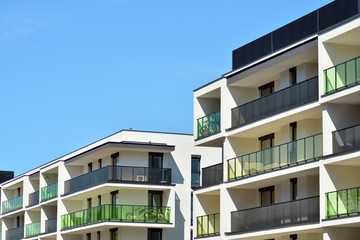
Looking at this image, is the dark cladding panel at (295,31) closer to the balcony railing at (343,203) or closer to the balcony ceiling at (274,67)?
the balcony ceiling at (274,67)

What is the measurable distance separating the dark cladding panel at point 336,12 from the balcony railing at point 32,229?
42.7 metres

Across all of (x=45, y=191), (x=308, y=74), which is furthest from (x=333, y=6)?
(x=45, y=191)

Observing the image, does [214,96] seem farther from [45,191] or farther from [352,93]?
[45,191]

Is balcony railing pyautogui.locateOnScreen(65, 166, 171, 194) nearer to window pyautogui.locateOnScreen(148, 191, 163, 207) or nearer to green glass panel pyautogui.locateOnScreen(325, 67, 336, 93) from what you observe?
window pyautogui.locateOnScreen(148, 191, 163, 207)

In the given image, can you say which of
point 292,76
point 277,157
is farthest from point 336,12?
point 277,157

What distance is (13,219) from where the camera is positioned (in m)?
90.2

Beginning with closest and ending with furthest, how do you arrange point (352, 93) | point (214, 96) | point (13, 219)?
point (352, 93), point (214, 96), point (13, 219)

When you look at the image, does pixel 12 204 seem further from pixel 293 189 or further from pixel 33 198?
pixel 293 189

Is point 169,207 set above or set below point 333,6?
below

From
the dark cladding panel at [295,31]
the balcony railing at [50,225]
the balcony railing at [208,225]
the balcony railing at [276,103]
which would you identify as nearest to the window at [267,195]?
the balcony railing at [208,225]

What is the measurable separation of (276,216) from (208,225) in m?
7.65

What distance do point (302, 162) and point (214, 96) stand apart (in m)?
12.3

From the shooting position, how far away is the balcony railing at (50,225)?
7469cm

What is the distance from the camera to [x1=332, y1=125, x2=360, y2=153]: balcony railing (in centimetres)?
3856
